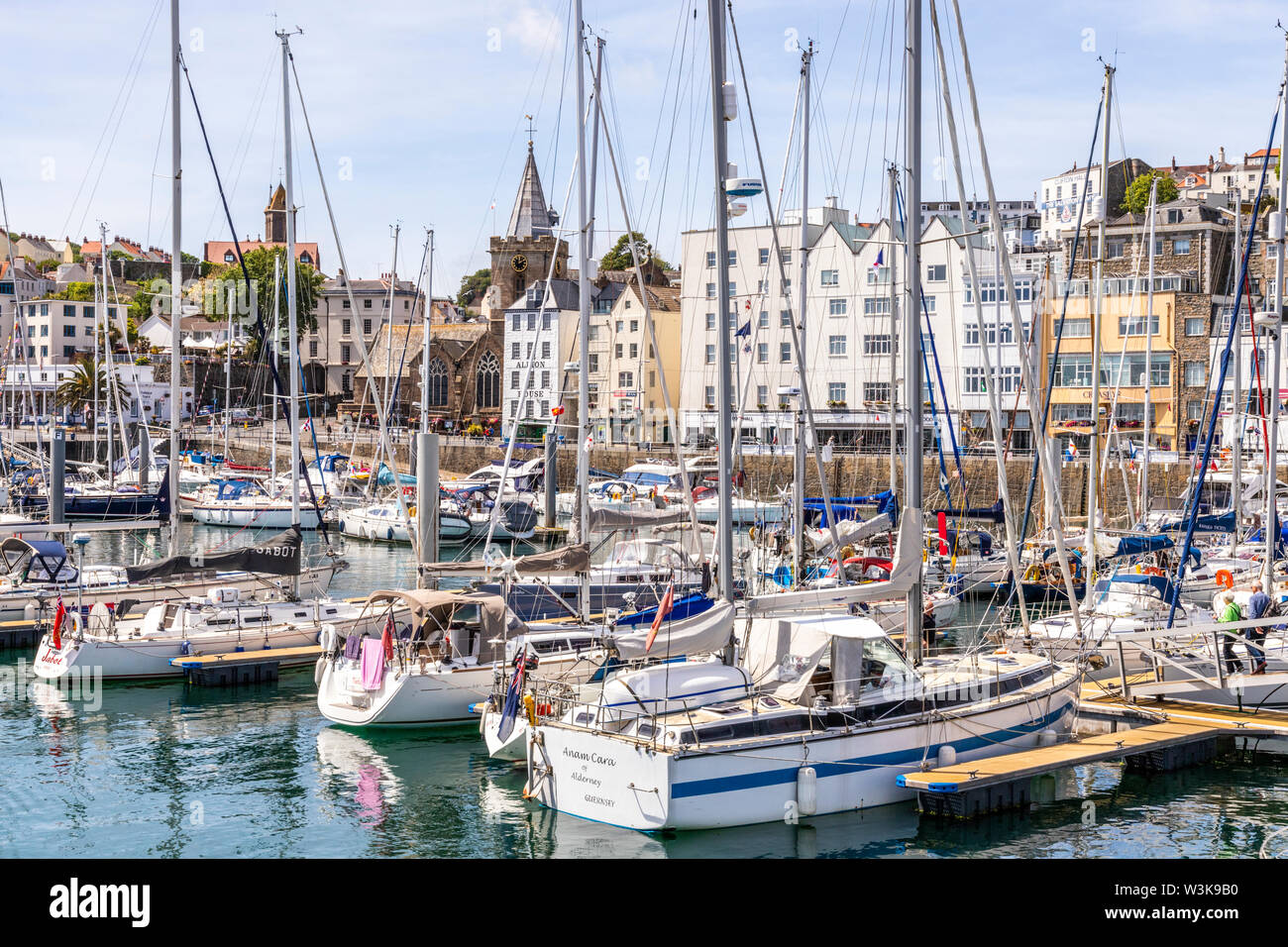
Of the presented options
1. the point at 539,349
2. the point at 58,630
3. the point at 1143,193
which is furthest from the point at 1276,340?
the point at 1143,193

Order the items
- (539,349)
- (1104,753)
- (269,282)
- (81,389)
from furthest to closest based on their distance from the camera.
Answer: (269,282)
(81,389)
(539,349)
(1104,753)

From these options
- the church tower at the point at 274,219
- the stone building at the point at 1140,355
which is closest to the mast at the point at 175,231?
the stone building at the point at 1140,355

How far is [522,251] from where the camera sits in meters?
114

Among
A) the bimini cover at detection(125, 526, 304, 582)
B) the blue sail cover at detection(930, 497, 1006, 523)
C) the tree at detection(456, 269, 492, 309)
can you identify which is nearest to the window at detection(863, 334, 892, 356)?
the blue sail cover at detection(930, 497, 1006, 523)

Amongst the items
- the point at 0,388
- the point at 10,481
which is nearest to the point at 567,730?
the point at 10,481

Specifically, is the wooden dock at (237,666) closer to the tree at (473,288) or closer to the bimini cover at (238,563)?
the bimini cover at (238,563)

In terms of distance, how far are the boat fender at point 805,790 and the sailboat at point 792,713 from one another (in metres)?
0.02

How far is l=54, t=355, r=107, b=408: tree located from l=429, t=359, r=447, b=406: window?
76.9 ft

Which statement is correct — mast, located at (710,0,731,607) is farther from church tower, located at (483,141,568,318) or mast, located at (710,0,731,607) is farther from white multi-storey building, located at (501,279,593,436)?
church tower, located at (483,141,568,318)

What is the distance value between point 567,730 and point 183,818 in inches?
217

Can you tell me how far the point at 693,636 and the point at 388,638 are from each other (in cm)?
683

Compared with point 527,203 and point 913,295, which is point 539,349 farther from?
point 913,295

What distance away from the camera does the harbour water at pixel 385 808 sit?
17.0 m

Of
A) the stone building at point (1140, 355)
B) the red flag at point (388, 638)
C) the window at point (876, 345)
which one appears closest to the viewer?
the red flag at point (388, 638)
